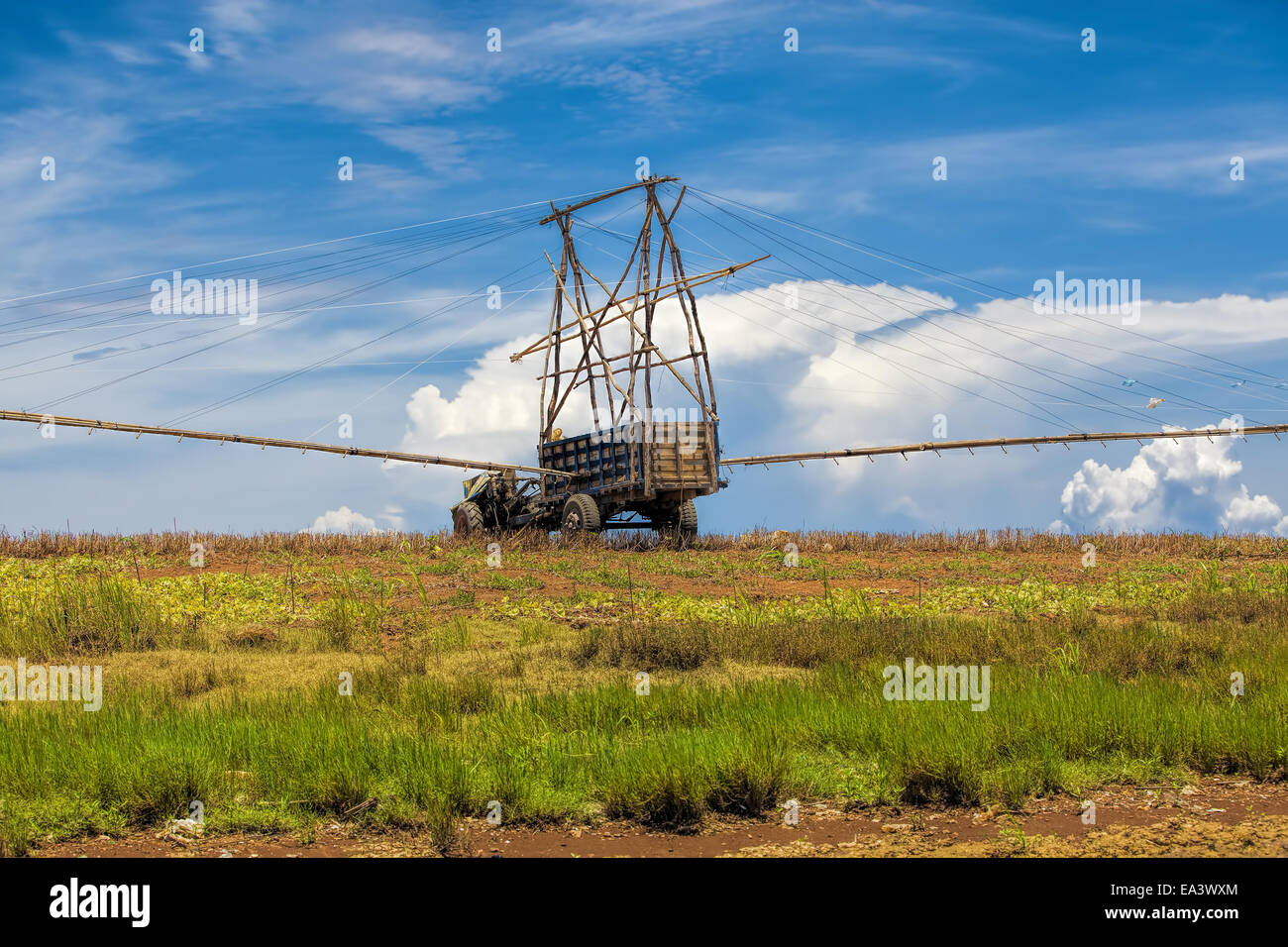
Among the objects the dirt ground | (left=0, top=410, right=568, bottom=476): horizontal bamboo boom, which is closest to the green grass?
the dirt ground

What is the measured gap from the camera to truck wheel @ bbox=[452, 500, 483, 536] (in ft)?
95.6

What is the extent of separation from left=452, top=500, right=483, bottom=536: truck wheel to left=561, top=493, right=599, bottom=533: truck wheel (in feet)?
9.69

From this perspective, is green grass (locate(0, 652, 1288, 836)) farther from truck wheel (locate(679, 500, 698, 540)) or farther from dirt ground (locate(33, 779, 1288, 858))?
truck wheel (locate(679, 500, 698, 540))

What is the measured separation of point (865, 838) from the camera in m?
7.09

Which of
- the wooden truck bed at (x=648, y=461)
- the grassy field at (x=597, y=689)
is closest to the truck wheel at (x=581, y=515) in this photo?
the wooden truck bed at (x=648, y=461)

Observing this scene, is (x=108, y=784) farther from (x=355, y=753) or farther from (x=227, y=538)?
(x=227, y=538)

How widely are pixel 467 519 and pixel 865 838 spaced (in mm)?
23156

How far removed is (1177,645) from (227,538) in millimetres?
18812

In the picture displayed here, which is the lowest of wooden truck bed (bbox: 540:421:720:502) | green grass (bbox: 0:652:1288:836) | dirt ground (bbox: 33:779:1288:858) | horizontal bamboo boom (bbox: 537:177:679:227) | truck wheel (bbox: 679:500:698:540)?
dirt ground (bbox: 33:779:1288:858)

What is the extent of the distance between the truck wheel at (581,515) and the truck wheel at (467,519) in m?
2.95

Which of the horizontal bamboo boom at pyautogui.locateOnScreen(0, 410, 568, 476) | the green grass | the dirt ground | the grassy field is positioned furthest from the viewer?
the horizontal bamboo boom at pyautogui.locateOnScreen(0, 410, 568, 476)

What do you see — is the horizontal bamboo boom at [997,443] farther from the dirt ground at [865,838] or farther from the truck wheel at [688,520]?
the dirt ground at [865,838]

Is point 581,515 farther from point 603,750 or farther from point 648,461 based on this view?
Result: point 603,750
